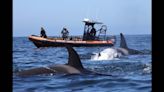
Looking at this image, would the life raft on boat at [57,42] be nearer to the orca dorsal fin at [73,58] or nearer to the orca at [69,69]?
the orca at [69,69]

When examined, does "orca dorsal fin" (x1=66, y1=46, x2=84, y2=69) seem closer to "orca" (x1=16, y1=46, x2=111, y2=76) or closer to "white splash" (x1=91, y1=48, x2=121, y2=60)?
"orca" (x1=16, y1=46, x2=111, y2=76)

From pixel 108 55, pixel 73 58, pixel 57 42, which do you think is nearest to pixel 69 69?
pixel 73 58

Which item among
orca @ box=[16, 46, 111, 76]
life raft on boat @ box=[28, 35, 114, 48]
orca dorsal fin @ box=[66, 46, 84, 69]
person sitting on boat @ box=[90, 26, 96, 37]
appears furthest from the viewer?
life raft on boat @ box=[28, 35, 114, 48]

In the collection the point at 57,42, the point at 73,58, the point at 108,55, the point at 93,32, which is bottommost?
the point at 108,55

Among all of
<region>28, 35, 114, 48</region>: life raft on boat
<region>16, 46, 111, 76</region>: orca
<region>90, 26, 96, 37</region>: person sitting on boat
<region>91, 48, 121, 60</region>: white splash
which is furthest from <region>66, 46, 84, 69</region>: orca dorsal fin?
<region>28, 35, 114, 48</region>: life raft on boat

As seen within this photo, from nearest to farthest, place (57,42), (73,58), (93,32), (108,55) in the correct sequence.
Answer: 1. (73,58)
2. (108,55)
3. (93,32)
4. (57,42)

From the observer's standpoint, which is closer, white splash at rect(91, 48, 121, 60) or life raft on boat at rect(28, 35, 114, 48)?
white splash at rect(91, 48, 121, 60)

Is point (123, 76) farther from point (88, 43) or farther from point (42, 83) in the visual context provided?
point (88, 43)

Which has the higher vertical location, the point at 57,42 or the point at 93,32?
the point at 93,32

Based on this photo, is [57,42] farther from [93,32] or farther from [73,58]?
[73,58]

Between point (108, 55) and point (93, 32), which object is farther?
point (93, 32)

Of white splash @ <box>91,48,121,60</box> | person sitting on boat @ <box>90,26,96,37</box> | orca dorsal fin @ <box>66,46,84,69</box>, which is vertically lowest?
white splash @ <box>91,48,121,60</box>

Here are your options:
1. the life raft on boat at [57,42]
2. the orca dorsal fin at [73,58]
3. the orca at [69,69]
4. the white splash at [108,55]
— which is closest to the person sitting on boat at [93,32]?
the life raft on boat at [57,42]
